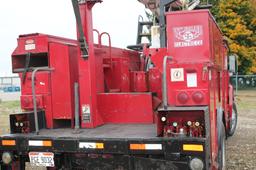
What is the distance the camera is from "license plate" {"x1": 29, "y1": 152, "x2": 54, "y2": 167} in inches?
212

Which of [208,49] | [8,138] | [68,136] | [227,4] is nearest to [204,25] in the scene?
Answer: [208,49]

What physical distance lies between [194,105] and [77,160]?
165 cm

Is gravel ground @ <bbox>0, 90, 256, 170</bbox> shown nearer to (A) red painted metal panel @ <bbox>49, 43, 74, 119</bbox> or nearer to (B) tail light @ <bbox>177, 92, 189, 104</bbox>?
(B) tail light @ <bbox>177, 92, 189, 104</bbox>

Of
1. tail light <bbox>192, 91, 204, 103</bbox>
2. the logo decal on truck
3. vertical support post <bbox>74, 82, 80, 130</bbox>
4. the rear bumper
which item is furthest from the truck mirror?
the rear bumper

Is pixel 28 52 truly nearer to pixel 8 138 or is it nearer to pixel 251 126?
pixel 8 138

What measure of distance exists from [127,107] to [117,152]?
3.90ft

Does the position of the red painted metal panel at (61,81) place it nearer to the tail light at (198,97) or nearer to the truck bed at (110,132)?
the truck bed at (110,132)

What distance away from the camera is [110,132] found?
555cm

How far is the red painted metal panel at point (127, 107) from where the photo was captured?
613cm

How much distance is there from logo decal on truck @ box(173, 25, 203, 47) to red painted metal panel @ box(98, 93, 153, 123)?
1.14 meters

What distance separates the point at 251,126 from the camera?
13289 millimetres

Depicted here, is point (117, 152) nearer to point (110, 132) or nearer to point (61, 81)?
point (110, 132)

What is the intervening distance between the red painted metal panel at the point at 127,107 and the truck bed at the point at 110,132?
0.14 meters

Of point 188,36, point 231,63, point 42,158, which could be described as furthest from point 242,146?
point 42,158
